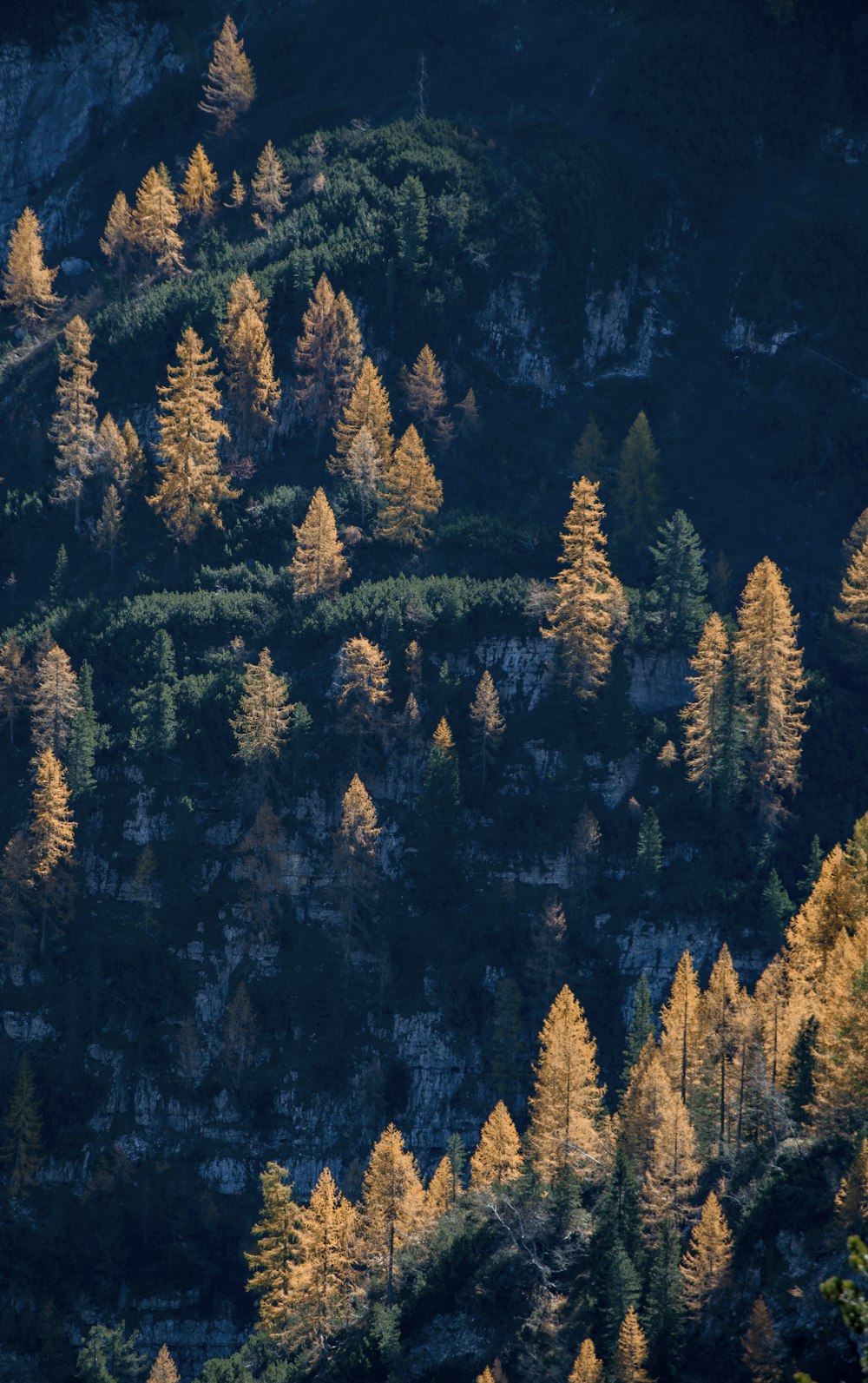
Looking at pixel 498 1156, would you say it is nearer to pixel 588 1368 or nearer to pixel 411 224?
pixel 588 1368

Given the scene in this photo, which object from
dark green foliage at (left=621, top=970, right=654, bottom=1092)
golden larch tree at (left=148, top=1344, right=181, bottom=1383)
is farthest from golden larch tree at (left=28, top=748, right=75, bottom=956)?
dark green foliage at (left=621, top=970, right=654, bottom=1092)

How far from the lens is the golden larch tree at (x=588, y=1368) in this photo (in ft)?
233

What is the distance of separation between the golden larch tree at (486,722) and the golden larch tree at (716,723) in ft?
32.9

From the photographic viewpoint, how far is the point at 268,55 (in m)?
151

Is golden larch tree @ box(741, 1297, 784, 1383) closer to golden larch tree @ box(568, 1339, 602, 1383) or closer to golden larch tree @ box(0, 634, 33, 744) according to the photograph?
golden larch tree @ box(568, 1339, 602, 1383)

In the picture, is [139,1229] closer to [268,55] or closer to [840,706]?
[840,706]

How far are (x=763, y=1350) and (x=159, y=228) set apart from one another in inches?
3630

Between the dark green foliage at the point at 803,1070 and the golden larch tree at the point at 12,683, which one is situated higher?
the golden larch tree at the point at 12,683

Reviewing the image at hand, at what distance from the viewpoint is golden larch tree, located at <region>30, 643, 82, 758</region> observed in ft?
364

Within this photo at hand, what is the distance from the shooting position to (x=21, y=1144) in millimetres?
100000

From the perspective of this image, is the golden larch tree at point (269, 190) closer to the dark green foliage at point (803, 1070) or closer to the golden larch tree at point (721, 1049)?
the golden larch tree at point (721, 1049)

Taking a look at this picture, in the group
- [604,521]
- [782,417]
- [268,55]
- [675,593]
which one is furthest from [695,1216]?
[268,55]

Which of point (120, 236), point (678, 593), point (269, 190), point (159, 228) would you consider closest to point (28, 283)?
point (120, 236)

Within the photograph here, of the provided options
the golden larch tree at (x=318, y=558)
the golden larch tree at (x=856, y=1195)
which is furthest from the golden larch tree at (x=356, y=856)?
the golden larch tree at (x=856, y=1195)
